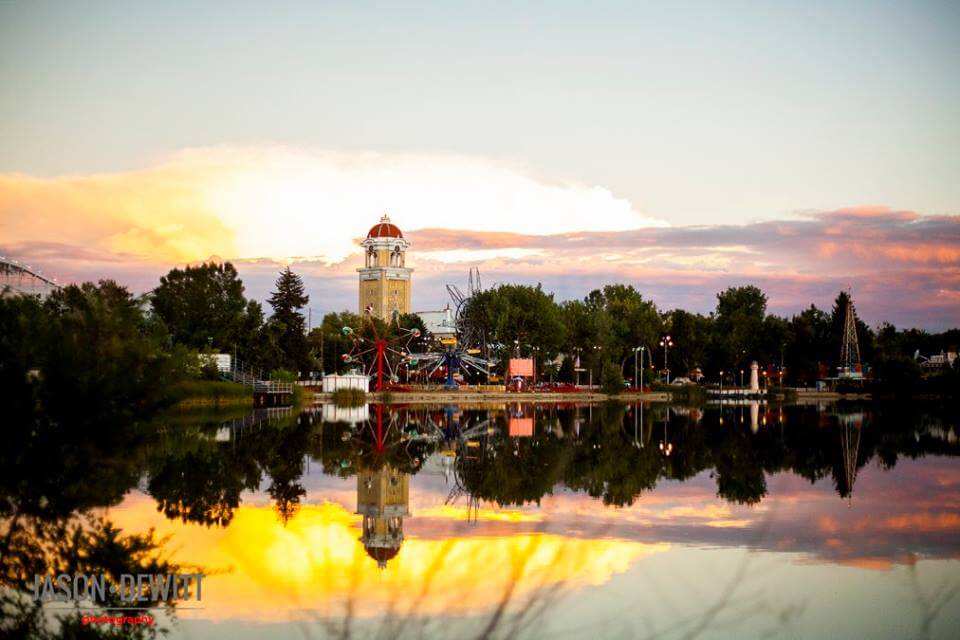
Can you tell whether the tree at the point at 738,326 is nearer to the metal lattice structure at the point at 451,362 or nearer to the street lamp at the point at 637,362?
the street lamp at the point at 637,362

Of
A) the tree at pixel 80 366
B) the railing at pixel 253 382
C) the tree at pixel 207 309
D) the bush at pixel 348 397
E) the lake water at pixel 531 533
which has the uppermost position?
the tree at pixel 207 309

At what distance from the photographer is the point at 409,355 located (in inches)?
4247

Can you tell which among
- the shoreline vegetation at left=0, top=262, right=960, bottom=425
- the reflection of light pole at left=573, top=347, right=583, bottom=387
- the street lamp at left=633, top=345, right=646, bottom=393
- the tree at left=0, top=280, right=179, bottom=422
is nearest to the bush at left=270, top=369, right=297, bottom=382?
the shoreline vegetation at left=0, top=262, right=960, bottom=425

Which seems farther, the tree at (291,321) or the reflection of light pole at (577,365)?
the reflection of light pole at (577,365)

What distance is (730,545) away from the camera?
16469mm

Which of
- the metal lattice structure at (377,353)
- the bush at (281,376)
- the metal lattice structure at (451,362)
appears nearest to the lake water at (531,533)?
the bush at (281,376)

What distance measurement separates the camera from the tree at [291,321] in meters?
96.8

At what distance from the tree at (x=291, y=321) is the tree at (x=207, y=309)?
5420 millimetres

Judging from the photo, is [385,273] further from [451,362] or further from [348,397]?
[348,397]

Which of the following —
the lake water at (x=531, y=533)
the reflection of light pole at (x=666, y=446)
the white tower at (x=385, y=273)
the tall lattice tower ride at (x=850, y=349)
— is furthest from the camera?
the white tower at (x=385, y=273)

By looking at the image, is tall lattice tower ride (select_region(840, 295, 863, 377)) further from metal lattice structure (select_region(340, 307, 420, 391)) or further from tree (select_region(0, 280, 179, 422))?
tree (select_region(0, 280, 179, 422))

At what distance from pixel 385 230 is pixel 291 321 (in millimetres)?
64275

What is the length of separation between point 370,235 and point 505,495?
141762 millimetres

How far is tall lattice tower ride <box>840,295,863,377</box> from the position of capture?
125 metres
